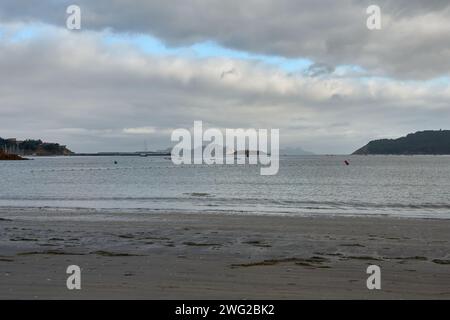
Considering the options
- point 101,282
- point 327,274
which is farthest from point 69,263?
point 327,274

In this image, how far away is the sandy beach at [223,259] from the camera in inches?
332

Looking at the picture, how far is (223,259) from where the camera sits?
1175cm

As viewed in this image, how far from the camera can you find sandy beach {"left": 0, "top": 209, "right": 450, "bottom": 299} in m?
8.45

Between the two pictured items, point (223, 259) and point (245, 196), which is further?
point (245, 196)

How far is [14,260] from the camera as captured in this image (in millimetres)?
11336

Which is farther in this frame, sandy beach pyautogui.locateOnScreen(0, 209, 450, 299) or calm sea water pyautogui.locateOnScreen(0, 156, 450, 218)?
calm sea water pyautogui.locateOnScreen(0, 156, 450, 218)

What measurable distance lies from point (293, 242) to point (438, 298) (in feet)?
22.3

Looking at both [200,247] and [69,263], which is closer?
[69,263]

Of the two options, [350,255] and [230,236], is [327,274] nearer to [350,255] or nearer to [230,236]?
[350,255]

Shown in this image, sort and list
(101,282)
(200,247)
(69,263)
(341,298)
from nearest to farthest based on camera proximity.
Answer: (341,298)
(101,282)
(69,263)
(200,247)

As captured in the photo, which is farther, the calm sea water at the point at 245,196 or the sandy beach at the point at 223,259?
the calm sea water at the point at 245,196
